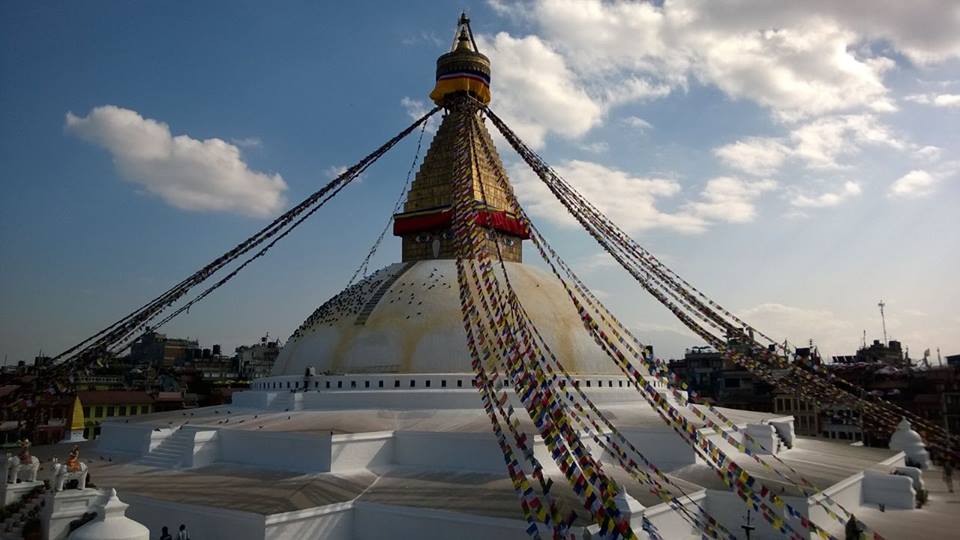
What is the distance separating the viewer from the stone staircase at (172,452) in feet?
42.4

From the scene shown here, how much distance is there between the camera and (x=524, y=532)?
358 inches

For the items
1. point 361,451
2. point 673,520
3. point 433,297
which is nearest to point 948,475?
point 673,520

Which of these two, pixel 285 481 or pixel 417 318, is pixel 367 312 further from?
pixel 285 481

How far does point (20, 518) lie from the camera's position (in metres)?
9.98

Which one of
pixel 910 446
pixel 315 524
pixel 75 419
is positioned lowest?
pixel 315 524

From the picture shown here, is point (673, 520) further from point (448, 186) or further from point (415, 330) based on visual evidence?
point (448, 186)

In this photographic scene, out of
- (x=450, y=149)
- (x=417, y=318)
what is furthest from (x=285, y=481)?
(x=450, y=149)

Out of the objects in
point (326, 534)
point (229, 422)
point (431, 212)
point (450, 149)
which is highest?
point (450, 149)

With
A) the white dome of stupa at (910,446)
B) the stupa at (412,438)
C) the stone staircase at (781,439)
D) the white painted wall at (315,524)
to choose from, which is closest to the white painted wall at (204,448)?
the stupa at (412,438)

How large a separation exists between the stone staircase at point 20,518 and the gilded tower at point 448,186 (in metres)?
11.1

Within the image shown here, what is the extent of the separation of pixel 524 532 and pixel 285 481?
4470mm

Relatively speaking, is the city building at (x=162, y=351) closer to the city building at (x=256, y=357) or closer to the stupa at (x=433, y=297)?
the city building at (x=256, y=357)

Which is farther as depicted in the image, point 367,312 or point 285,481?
point 367,312

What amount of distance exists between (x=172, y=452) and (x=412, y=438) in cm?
499
